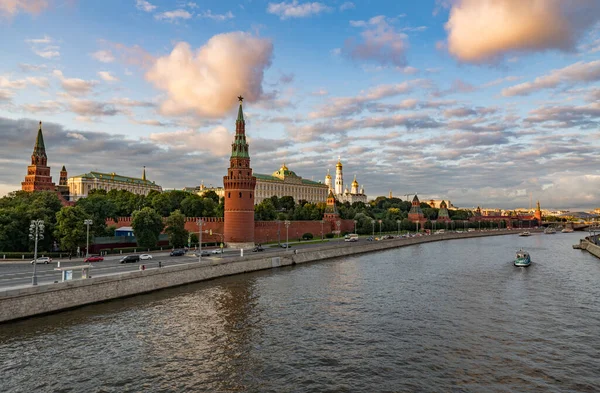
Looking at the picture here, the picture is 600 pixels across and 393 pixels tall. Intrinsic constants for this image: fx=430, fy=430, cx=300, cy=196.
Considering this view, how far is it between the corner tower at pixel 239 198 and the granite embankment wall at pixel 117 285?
1398 cm

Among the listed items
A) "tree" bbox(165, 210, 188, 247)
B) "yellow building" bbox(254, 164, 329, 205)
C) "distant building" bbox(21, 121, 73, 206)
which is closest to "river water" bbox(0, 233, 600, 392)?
"tree" bbox(165, 210, 188, 247)

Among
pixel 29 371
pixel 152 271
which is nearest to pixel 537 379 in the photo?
pixel 29 371

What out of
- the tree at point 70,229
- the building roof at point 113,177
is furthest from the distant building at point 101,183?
the tree at point 70,229

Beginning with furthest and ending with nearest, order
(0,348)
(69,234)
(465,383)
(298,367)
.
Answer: (69,234) < (0,348) < (298,367) < (465,383)

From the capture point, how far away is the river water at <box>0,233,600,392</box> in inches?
757

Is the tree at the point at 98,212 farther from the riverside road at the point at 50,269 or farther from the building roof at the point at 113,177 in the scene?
the building roof at the point at 113,177

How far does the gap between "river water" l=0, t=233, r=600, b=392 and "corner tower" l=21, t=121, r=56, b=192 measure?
84.0 metres

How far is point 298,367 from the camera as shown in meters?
20.9

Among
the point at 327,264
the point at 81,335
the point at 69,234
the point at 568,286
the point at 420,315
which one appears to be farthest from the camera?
the point at 327,264

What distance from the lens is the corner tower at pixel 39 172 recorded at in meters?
105

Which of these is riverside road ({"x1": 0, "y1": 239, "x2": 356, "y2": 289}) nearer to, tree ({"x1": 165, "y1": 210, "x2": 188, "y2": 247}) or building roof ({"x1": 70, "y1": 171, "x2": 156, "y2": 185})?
tree ({"x1": 165, "y1": 210, "x2": 188, "y2": 247})

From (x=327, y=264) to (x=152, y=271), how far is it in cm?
2926

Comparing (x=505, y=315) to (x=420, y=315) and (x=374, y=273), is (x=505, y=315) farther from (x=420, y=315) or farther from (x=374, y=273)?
(x=374, y=273)

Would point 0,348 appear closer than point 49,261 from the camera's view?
Yes
